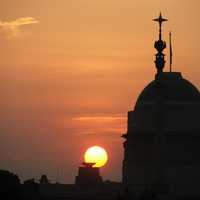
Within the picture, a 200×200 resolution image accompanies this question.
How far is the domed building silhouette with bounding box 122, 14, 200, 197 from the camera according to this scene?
173125mm

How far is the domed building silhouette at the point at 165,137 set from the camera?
173125 millimetres

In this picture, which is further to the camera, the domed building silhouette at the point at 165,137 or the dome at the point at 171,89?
the dome at the point at 171,89

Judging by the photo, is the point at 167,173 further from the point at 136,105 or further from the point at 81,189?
the point at 81,189

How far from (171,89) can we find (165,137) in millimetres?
5229

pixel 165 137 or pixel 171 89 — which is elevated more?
pixel 171 89

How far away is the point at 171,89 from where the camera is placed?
175125 millimetres

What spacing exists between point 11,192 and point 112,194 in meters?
27.8

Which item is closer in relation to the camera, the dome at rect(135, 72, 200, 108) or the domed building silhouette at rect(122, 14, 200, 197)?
the domed building silhouette at rect(122, 14, 200, 197)

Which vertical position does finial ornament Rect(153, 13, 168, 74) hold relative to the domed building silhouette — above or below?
above

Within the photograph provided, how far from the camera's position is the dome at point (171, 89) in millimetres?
174000

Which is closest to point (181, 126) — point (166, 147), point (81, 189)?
point (166, 147)

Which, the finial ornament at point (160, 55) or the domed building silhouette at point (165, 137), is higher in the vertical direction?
the finial ornament at point (160, 55)

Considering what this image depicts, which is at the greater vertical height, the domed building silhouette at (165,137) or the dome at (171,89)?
the dome at (171,89)

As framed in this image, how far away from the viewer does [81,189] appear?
645ft
